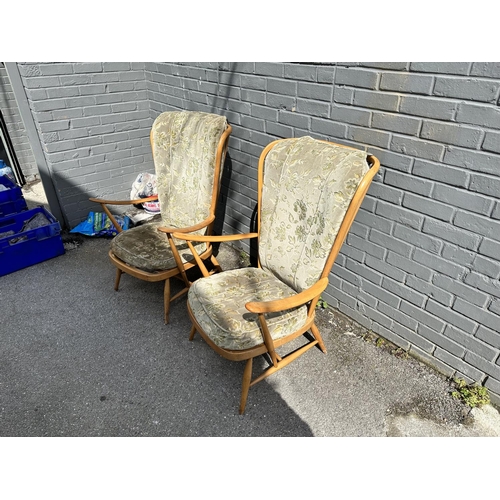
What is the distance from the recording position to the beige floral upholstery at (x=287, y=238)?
164 cm

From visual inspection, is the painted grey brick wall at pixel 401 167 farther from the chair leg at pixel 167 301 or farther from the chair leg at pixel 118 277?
the chair leg at pixel 118 277

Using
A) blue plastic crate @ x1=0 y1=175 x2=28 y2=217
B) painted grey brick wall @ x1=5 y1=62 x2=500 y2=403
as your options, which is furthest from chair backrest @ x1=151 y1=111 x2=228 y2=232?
blue plastic crate @ x1=0 y1=175 x2=28 y2=217

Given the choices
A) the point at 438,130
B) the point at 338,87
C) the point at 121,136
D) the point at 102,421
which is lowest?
the point at 102,421

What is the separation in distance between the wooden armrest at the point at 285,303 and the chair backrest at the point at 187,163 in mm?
970

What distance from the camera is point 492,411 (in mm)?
1775

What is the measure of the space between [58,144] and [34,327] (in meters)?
1.55

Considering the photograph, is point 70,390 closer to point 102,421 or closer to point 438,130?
point 102,421

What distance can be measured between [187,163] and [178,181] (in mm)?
159

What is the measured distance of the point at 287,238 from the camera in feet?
6.30

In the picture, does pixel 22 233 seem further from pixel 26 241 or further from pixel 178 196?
pixel 178 196

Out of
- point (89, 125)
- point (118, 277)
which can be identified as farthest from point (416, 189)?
point (89, 125)

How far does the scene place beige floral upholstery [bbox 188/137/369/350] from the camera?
1.64 m

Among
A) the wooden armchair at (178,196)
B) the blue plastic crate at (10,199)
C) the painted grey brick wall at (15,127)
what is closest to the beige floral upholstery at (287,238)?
the wooden armchair at (178,196)

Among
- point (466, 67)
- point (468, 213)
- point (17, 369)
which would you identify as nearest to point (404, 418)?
point (468, 213)
